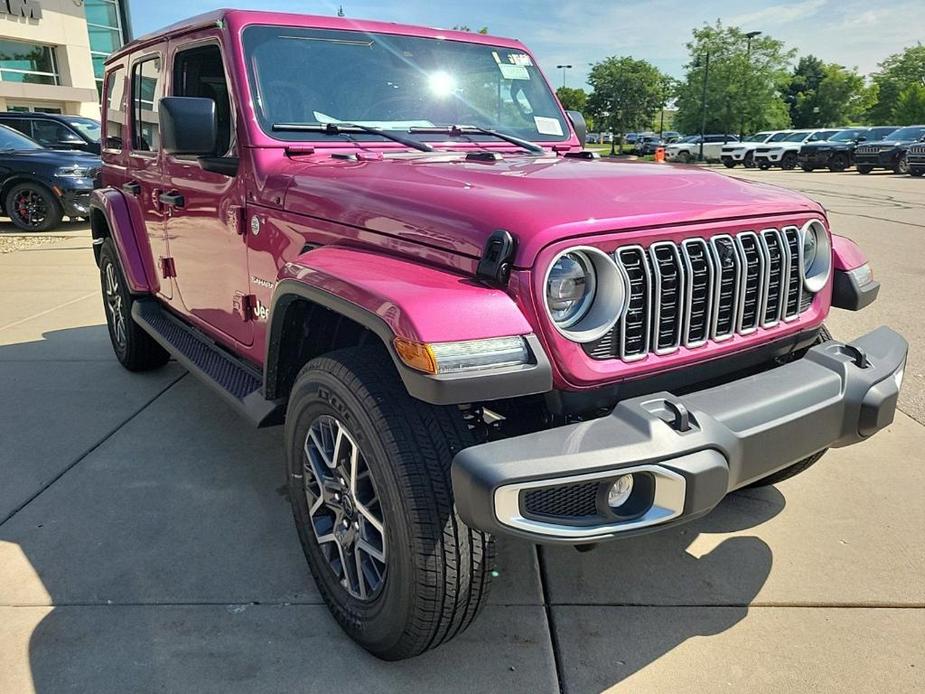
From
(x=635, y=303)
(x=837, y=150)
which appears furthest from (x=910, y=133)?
(x=635, y=303)

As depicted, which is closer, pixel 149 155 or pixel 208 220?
pixel 208 220

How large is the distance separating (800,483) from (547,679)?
180 cm

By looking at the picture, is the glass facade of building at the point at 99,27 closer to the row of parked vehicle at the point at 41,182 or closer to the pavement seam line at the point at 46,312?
the row of parked vehicle at the point at 41,182

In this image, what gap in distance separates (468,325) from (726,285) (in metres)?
0.94

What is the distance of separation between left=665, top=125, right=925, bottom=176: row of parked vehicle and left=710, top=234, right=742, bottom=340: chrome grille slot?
2543cm

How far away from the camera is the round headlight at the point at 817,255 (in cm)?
265

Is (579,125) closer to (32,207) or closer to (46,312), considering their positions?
(46,312)

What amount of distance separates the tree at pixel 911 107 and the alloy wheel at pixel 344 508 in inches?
2295

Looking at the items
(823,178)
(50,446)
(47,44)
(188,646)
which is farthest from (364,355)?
(47,44)

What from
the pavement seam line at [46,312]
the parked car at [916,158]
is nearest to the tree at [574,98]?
the parked car at [916,158]

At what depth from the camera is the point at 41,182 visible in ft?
37.3

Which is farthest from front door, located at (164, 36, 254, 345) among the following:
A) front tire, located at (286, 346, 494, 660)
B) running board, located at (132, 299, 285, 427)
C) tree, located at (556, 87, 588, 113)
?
tree, located at (556, 87, 588, 113)

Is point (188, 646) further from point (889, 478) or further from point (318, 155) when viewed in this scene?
point (889, 478)

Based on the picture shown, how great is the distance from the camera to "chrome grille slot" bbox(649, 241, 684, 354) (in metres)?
→ 2.10
